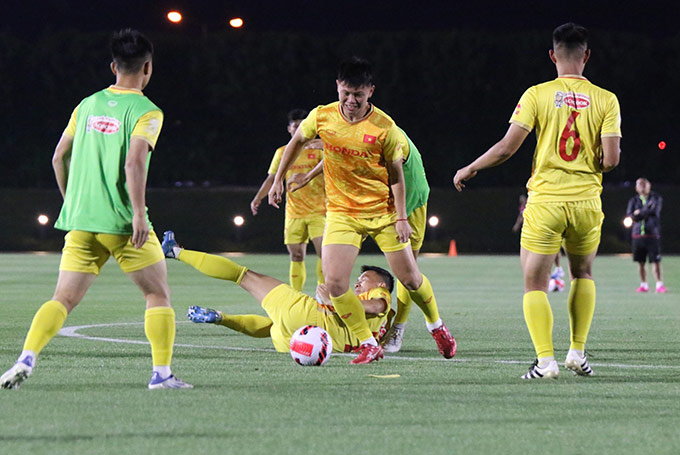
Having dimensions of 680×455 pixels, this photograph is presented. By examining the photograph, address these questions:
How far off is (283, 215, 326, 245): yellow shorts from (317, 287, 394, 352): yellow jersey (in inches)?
209

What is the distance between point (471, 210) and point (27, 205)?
55.2ft

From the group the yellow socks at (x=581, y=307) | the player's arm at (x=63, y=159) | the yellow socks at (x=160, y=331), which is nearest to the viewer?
the yellow socks at (x=160, y=331)

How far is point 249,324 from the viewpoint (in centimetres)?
930

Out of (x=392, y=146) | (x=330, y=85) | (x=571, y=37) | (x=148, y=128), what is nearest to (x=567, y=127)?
(x=571, y=37)

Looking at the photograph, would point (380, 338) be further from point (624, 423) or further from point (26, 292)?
point (26, 292)

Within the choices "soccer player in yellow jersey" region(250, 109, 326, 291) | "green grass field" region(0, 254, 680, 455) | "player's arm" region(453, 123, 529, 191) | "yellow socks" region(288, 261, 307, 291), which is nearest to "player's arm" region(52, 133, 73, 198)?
"green grass field" region(0, 254, 680, 455)

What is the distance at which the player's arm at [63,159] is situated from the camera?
22.9ft

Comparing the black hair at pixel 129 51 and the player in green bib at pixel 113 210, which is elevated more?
the black hair at pixel 129 51

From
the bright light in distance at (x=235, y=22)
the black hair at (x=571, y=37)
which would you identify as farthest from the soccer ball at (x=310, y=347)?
the bright light in distance at (x=235, y=22)

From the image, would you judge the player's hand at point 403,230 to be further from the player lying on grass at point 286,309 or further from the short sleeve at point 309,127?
the short sleeve at point 309,127

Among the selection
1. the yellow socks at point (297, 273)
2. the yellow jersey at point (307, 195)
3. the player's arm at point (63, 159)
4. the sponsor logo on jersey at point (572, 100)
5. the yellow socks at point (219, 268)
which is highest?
the sponsor logo on jersey at point (572, 100)

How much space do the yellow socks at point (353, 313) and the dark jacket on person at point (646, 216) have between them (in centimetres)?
1253

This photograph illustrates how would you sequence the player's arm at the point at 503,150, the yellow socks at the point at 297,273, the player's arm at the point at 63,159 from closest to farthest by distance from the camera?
the player's arm at the point at 63,159
the player's arm at the point at 503,150
the yellow socks at the point at 297,273

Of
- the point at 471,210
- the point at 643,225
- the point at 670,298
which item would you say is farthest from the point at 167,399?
the point at 471,210
